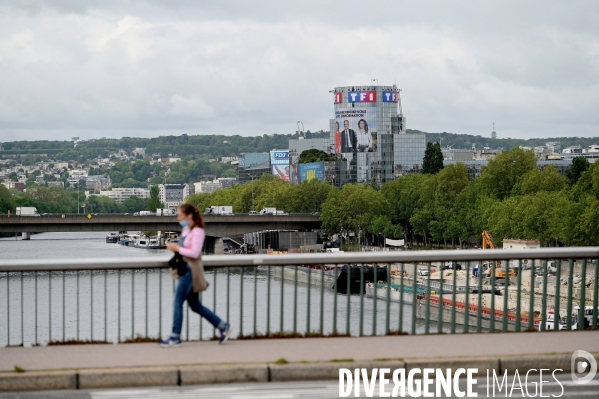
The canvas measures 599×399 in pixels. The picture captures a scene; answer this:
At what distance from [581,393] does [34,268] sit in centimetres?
621

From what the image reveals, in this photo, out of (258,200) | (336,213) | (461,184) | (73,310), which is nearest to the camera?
(73,310)

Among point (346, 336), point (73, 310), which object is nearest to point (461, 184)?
point (73, 310)

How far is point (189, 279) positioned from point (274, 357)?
1.43 meters

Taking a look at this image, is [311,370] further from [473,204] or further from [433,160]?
[433,160]

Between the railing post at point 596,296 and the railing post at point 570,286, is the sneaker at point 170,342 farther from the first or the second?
the railing post at point 596,296

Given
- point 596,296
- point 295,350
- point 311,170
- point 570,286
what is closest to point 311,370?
point 295,350

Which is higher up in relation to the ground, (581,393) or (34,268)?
(34,268)

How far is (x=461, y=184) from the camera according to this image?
116 metres

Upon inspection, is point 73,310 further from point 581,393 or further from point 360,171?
point 360,171

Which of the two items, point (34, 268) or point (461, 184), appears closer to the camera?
point (34, 268)

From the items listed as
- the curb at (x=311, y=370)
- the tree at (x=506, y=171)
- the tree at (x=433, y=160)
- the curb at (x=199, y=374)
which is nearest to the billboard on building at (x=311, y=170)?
the tree at (x=433, y=160)

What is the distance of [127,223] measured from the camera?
9631 cm

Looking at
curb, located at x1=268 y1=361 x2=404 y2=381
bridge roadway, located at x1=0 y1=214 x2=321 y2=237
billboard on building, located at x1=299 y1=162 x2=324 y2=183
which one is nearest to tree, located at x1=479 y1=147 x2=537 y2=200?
bridge roadway, located at x1=0 y1=214 x2=321 y2=237

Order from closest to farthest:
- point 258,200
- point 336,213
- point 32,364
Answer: point 32,364 < point 336,213 < point 258,200
